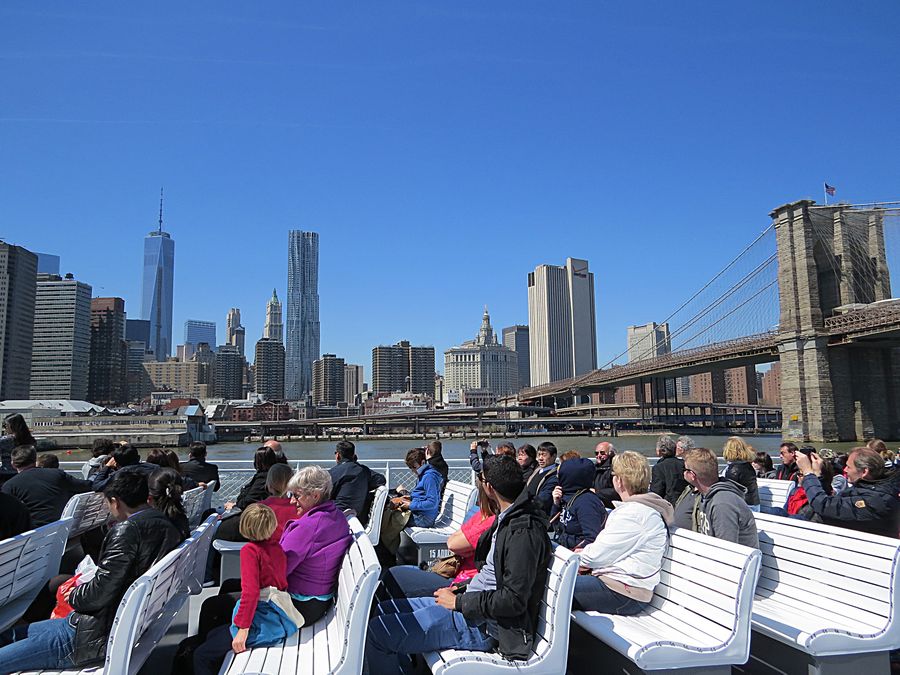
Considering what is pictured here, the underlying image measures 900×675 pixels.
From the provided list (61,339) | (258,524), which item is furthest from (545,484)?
(61,339)

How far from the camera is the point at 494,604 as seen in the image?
→ 254 centimetres

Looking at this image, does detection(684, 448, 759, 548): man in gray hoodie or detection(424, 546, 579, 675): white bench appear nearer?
detection(424, 546, 579, 675): white bench

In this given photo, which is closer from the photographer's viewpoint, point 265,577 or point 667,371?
point 265,577

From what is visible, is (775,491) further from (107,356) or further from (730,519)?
(107,356)

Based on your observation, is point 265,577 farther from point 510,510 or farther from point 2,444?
point 2,444

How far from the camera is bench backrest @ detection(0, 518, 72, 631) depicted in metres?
3.06

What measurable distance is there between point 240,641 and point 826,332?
39.6 meters

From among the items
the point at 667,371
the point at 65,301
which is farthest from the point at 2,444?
the point at 65,301

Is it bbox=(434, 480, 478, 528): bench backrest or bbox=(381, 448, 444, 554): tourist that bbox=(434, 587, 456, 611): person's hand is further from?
bbox=(381, 448, 444, 554): tourist

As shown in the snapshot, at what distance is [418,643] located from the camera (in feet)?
8.91

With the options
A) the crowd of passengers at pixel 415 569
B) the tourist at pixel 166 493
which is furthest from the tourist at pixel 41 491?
the tourist at pixel 166 493

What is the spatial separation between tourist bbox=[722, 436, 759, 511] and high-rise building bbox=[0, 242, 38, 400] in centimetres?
13056

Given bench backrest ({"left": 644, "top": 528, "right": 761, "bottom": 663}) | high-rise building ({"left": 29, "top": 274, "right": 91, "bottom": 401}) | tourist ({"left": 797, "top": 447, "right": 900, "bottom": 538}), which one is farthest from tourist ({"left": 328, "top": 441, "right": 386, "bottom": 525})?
high-rise building ({"left": 29, "top": 274, "right": 91, "bottom": 401})

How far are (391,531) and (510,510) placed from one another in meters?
2.65
